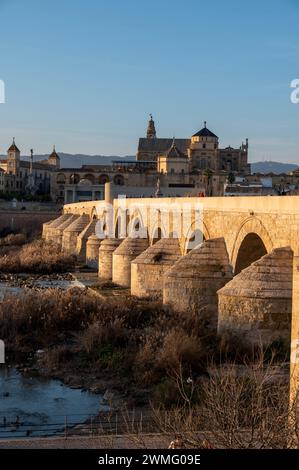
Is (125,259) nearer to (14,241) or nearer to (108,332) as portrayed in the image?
(108,332)

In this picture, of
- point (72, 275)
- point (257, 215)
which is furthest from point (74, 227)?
point (257, 215)

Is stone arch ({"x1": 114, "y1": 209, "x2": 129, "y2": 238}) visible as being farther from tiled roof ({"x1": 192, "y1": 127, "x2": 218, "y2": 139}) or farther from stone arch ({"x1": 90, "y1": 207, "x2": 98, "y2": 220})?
tiled roof ({"x1": 192, "y1": 127, "x2": 218, "y2": 139})

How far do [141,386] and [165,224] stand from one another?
11606 millimetres

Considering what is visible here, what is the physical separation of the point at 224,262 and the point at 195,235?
127 inches

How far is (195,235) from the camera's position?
2039 cm

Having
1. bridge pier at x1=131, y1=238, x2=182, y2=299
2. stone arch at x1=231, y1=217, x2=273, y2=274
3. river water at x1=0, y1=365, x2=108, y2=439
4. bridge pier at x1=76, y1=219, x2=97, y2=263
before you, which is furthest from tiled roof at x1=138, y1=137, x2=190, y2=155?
river water at x1=0, y1=365, x2=108, y2=439

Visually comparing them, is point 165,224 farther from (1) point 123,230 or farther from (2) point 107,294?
(1) point 123,230

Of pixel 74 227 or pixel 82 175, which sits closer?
pixel 74 227

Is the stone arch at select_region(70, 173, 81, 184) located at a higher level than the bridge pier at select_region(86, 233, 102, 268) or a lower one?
Result: higher

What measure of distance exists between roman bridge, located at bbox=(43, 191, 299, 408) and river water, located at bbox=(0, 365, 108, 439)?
10.1 ft

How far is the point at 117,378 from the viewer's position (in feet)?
43.3

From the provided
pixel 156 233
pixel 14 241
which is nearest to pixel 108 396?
pixel 156 233

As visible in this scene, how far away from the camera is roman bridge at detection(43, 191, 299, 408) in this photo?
13.3 m

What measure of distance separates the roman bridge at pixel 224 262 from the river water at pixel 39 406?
3.07 m
